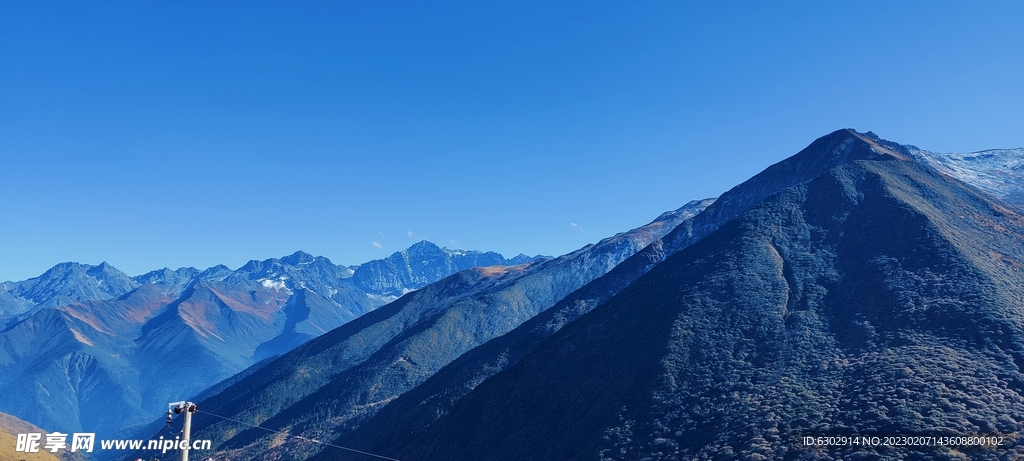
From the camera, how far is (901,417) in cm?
6519

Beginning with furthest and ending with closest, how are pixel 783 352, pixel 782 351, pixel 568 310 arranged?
1. pixel 568 310
2. pixel 782 351
3. pixel 783 352

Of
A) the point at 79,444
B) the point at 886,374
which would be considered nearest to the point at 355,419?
the point at 79,444

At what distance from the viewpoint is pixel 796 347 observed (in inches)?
3597

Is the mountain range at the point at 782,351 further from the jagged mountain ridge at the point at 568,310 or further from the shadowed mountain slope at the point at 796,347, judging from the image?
the jagged mountain ridge at the point at 568,310

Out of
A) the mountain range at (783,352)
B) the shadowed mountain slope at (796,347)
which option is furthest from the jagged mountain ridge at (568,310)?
the shadowed mountain slope at (796,347)

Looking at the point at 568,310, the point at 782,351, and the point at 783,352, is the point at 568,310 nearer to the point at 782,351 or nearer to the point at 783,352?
the point at 782,351

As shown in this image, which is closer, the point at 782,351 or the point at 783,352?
the point at 783,352

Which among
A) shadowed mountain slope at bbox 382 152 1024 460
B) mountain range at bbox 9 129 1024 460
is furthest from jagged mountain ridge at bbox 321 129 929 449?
shadowed mountain slope at bbox 382 152 1024 460

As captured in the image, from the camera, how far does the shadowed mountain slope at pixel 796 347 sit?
230ft

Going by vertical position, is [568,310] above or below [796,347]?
above

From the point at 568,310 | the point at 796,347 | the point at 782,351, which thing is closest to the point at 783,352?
the point at 782,351

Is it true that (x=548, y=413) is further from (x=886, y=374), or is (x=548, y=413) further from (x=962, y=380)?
(x=962, y=380)

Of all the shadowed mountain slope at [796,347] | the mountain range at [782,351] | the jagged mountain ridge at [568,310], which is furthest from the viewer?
the jagged mountain ridge at [568,310]

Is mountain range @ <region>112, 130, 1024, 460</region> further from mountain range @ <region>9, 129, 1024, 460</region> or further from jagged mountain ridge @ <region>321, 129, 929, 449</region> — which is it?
jagged mountain ridge @ <region>321, 129, 929, 449</region>
